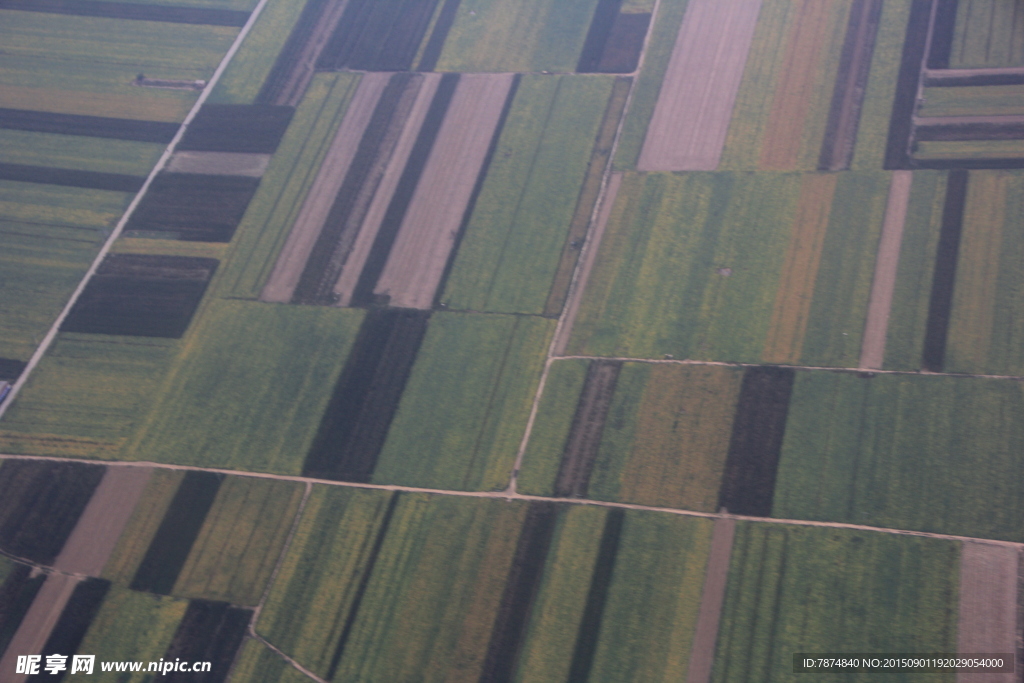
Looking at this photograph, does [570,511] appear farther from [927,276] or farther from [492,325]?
[927,276]

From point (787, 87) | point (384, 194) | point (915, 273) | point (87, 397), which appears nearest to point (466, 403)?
point (384, 194)

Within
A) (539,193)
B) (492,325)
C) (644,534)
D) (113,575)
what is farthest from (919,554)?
(113,575)

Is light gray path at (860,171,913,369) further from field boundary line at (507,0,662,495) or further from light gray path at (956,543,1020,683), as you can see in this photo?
field boundary line at (507,0,662,495)

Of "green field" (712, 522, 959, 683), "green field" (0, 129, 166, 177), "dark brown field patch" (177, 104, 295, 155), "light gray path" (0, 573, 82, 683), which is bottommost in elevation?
"light gray path" (0, 573, 82, 683)

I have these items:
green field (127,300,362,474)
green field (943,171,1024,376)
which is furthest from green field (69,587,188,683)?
green field (943,171,1024,376)

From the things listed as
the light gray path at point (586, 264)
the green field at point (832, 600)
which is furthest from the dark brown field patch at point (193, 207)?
the green field at point (832, 600)
